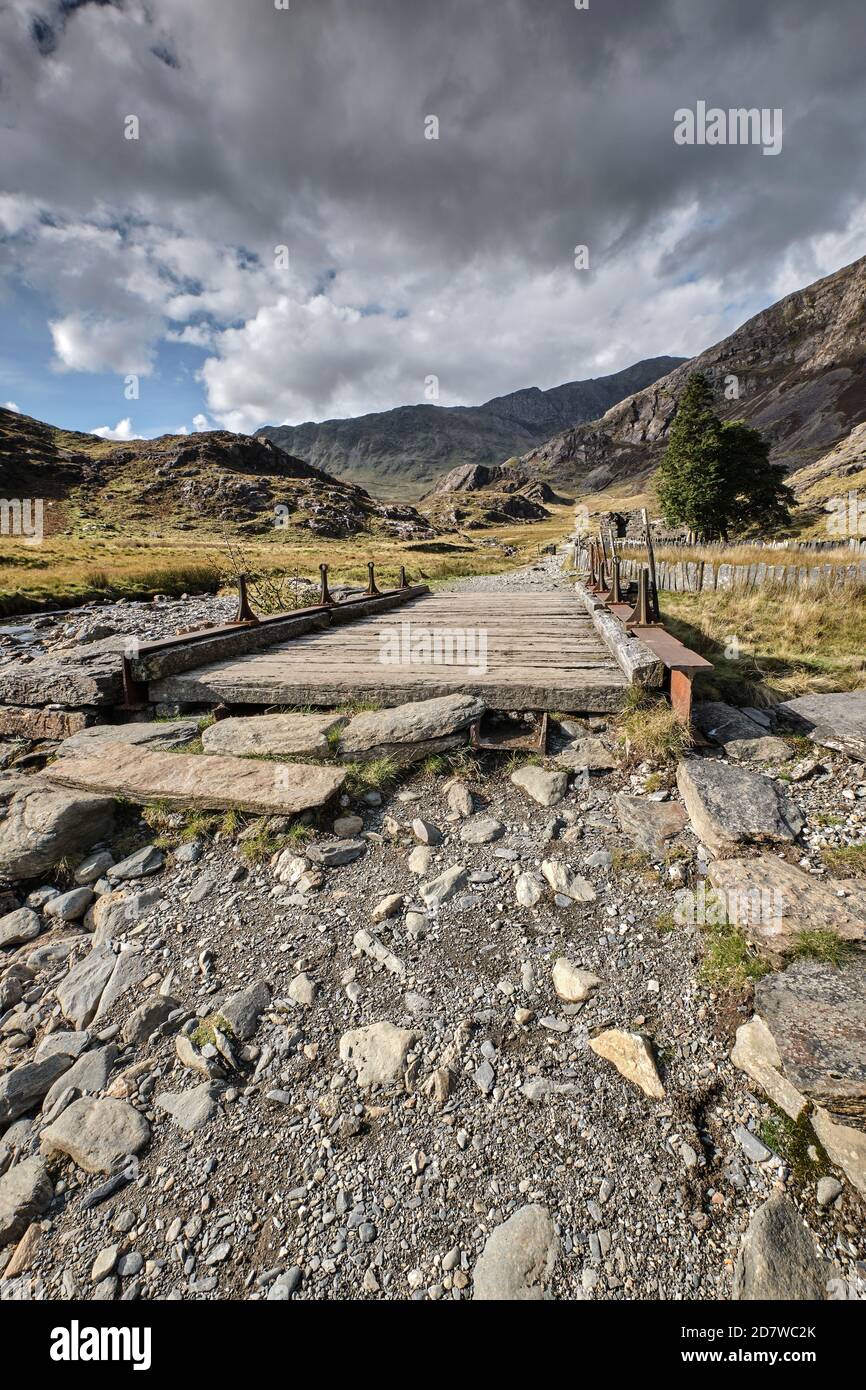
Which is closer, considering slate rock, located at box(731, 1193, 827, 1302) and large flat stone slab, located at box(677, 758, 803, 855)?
slate rock, located at box(731, 1193, 827, 1302)

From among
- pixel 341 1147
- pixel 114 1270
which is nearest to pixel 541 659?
pixel 341 1147

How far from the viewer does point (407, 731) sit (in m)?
4.42

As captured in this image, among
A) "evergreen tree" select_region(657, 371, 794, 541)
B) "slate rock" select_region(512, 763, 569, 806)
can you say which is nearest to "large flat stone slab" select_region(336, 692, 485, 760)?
"slate rock" select_region(512, 763, 569, 806)

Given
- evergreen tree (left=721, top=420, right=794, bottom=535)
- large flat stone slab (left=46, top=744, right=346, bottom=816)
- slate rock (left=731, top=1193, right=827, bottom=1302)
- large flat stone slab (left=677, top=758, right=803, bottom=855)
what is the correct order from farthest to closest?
evergreen tree (left=721, top=420, right=794, bottom=535), large flat stone slab (left=46, top=744, right=346, bottom=816), large flat stone slab (left=677, top=758, right=803, bottom=855), slate rock (left=731, top=1193, right=827, bottom=1302)

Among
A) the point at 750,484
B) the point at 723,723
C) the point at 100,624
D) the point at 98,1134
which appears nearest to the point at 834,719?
the point at 723,723

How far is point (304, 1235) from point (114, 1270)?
2.00 feet

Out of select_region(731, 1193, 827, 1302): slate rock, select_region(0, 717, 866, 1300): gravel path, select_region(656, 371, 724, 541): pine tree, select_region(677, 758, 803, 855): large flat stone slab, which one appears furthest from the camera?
select_region(656, 371, 724, 541): pine tree

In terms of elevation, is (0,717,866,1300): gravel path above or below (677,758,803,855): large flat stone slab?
below

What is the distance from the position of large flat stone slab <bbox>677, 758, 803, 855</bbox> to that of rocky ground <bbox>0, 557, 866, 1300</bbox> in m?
0.12

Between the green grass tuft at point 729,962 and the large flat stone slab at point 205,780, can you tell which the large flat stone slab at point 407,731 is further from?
the green grass tuft at point 729,962

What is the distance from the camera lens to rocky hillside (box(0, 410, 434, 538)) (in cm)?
9719

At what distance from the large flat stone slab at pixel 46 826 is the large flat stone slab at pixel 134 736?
65cm

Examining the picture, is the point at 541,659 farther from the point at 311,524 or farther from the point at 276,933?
the point at 311,524

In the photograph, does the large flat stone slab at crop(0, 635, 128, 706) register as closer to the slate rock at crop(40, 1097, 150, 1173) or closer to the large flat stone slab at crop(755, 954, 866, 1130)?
the slate rock at crop(40, 1097, 150, 1173)
